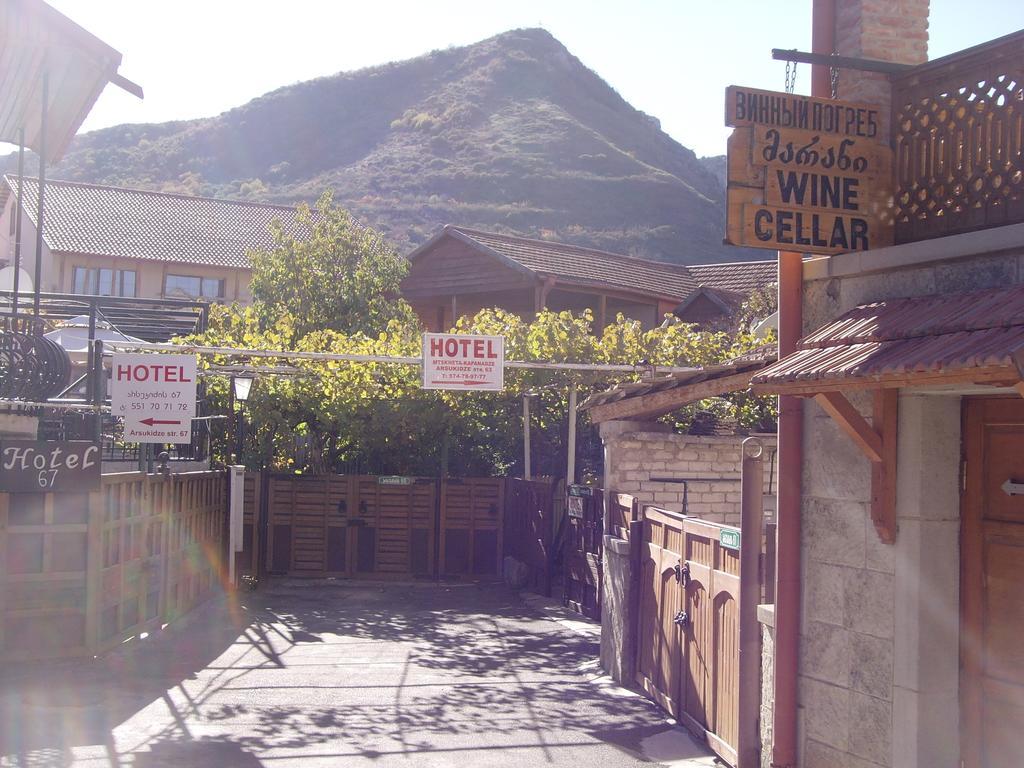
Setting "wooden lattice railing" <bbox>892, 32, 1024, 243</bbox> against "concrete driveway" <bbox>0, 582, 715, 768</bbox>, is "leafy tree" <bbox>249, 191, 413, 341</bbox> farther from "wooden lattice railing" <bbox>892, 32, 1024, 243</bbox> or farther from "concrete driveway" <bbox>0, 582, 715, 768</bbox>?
"wooden lattice railing" <bbox>892, 32, 1024, 243</bbox>

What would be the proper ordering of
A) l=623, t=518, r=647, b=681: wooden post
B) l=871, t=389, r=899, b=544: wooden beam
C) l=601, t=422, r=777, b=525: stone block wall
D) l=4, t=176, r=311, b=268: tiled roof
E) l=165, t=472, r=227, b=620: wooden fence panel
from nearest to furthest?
l=871, t=389, r=899, b=544: wooden beam
l=623, t=518, r=647, b=681: wooden post
l=601, t=422, r=777, b=525: stone block wall
l=165, t=472, r=227, b=620: wooden fence panel
l=4, t=176, r=311, b=268: tiled roof

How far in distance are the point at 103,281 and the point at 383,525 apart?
31927 millimetres

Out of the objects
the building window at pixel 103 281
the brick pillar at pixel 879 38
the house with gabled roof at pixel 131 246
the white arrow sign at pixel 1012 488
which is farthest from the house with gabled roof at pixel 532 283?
the white arrow sign at pixel 1012 488

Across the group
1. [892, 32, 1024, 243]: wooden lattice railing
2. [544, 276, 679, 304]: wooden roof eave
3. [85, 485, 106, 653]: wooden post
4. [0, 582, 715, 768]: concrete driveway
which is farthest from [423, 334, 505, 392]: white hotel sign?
[544, 276, 679, 304]: wooden roof eave

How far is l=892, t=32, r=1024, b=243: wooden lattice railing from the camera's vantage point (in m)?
5.52

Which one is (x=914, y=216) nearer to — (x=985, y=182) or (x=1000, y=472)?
(x=985, y=182)

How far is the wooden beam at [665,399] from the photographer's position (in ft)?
28.6

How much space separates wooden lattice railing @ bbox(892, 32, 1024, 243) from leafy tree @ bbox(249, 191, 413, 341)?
74.9 feet

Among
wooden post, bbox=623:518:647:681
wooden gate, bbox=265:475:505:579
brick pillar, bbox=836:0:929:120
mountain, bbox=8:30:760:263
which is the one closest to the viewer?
brick pillar, bbox=836:0:929:120

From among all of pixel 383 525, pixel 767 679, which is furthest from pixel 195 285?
pixel 767 679

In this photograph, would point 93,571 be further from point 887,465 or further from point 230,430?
point 887,465

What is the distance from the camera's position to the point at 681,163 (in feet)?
370

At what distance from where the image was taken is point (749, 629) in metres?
6.95

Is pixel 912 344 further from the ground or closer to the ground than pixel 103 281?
closer to the ground
